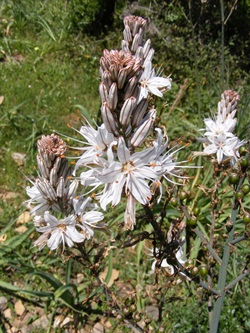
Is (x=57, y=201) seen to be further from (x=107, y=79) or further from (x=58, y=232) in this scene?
(x=107, y=79)

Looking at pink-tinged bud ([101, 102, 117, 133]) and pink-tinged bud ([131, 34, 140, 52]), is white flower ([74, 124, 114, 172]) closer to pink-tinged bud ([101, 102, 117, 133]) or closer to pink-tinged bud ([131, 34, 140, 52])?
pink-tinged bud ([101, 102, 117, 133])

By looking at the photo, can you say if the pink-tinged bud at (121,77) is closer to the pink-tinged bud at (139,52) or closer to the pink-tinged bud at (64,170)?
the pink-tinged bud at (64,170)

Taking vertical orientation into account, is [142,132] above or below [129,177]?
above

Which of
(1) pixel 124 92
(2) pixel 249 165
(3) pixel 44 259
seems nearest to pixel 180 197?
(2) pixel 249 165

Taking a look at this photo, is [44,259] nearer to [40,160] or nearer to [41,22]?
[40,160]

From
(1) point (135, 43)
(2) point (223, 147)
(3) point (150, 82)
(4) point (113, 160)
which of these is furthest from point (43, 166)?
(2) point (223, 147)
